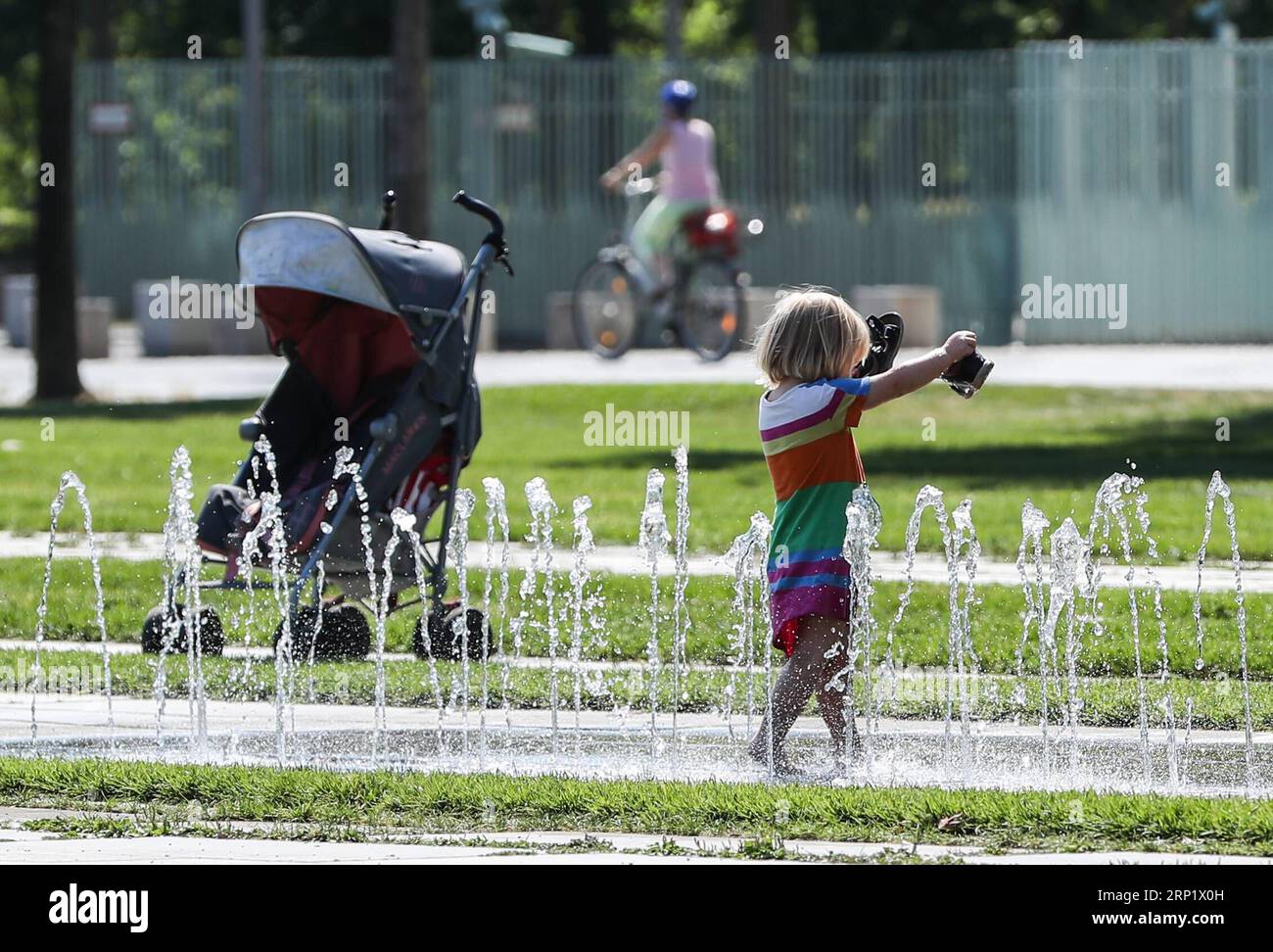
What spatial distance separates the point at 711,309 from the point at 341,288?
11.5m

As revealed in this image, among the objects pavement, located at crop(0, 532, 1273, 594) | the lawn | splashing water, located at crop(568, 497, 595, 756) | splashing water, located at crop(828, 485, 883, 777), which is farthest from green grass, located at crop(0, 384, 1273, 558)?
splashing water, located at crop(828, 485, 883, 777)

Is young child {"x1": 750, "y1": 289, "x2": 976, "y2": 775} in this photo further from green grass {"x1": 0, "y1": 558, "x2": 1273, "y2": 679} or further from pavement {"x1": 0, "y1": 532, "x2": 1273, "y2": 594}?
pavement {"x1": 0, "y1": 532, "x2": 1273, "y2": 594}

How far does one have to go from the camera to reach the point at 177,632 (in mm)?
8648

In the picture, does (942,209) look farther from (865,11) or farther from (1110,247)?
(865,11)

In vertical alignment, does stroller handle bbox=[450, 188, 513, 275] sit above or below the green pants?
below

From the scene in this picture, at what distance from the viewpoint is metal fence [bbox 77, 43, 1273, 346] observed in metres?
25.5

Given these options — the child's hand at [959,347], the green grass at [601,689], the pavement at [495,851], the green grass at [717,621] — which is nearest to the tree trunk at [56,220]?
the green grass at [717,621]

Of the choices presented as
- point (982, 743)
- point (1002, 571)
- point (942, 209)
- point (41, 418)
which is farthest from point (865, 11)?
point (982, 743)

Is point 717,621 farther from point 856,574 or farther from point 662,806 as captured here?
point 662,806

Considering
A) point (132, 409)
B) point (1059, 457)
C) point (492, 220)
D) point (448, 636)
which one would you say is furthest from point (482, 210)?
point (132, 409)

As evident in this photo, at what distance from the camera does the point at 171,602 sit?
8633 millimetres

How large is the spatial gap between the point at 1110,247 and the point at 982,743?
63.1 feet

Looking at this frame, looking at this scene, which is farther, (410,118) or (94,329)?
(94,329)

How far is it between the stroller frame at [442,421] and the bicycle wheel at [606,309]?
11.2 m
